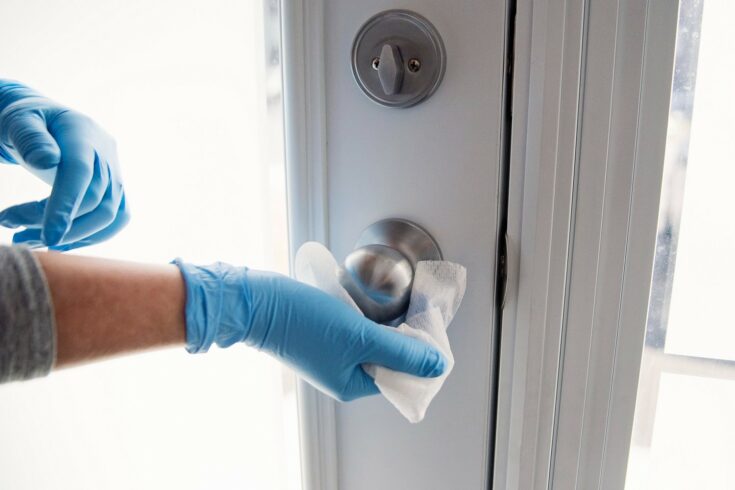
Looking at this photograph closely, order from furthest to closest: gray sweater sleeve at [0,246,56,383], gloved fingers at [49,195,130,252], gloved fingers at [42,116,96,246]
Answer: gloved fingers at [49,195,130,252] → gloved fingers at [42,116,96,246] → gray sweater sleeve at [0,246,56,383]

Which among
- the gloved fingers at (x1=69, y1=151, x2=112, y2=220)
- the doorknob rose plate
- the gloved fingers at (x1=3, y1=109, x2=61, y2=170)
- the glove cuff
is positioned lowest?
the glove cuff

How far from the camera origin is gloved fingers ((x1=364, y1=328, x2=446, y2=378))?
16.2 inches

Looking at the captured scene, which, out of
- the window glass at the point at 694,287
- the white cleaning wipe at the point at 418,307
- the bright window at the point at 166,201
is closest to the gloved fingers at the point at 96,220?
the bright window at the point at 166,201

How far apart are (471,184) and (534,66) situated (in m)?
0.11

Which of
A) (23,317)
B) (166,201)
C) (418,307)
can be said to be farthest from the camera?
(166,201)

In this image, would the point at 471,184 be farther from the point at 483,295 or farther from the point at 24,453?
the point at 24,453

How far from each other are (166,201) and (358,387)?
1.28 ft

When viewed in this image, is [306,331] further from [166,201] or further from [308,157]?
[166,201]

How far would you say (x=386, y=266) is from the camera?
43 centimetres

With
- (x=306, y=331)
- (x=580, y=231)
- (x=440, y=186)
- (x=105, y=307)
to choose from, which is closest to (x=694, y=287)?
(x=580, y=231)

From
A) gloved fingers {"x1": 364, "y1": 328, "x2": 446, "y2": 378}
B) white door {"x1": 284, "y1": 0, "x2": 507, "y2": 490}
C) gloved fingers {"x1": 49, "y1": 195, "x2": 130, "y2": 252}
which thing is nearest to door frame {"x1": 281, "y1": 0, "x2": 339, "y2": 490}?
white door {"x1": 284, "y1": 0, "x2": 507, "y2": 490}

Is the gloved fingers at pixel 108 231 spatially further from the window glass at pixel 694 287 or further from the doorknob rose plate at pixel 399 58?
the window glass at pixel 694 287

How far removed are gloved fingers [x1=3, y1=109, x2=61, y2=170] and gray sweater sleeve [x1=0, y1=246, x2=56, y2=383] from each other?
0.16 m

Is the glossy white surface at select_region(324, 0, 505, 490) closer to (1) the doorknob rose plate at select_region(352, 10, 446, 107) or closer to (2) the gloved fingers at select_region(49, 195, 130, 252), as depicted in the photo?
(1) the doorknob rose plate at select_region(352, 10, 446, 107)
